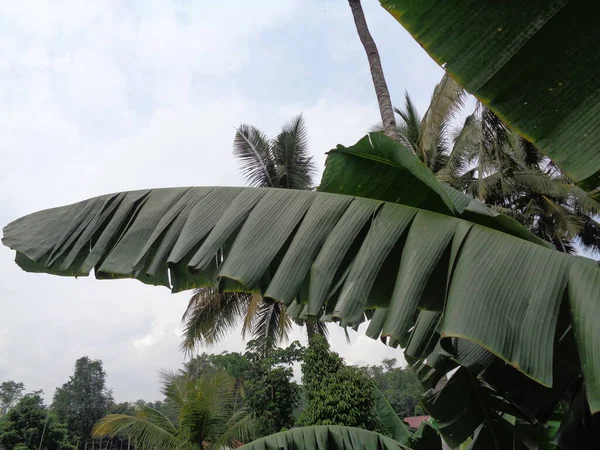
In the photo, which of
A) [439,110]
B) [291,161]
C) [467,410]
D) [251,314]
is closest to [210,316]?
[251,314]

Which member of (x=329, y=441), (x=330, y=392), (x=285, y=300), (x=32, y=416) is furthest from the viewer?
(x=32, y=416)

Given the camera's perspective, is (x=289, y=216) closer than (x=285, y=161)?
Yes

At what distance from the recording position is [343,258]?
2000mm

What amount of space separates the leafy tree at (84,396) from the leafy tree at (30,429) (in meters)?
23.6

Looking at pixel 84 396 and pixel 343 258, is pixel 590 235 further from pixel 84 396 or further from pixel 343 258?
pixel 84 396

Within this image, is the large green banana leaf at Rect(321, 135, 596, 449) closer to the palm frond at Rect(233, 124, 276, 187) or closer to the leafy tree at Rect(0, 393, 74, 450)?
the palm frond at Rect(233, 124, 276, 187)

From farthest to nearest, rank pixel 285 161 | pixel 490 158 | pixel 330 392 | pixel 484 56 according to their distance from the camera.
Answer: pixel 285 161
pixel 490 158
pixel 330 392
pixel 484 56

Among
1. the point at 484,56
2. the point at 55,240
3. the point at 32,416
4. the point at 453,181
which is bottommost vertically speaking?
the point at 32,416

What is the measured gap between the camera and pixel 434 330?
2.83m

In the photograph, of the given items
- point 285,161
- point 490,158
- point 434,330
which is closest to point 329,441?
point 434,330

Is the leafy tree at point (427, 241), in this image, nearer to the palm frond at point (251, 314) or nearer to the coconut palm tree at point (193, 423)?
the coconut palm tree at point (193, 423)

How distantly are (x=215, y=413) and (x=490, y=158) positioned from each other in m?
9.68

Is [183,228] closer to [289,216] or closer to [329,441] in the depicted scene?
[289,216]

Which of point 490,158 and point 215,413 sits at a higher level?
point 490,158
